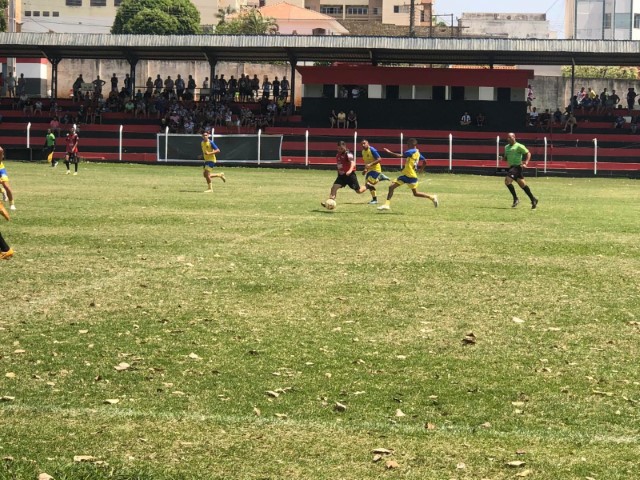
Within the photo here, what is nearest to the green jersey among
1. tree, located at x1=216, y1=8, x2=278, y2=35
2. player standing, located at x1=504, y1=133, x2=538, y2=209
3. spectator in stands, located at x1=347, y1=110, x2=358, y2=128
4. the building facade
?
player standing, located at x1=504, y1=133, x2=538, y2=209

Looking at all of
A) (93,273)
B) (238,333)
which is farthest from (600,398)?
(93,273)

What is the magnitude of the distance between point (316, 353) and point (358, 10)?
147061 millimetres

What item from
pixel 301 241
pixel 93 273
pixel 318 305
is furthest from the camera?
pixel 301 241

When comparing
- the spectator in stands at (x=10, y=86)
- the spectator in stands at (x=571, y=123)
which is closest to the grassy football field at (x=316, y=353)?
the spectator in stands at (x=571, y=123)

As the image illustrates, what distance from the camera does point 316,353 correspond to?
1039 centimetres

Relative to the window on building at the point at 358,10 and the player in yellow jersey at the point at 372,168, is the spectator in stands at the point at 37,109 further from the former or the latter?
the window on building at the point at 358,10

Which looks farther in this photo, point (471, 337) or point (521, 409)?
point (471, 337)

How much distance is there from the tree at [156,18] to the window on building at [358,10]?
33250 millimetres

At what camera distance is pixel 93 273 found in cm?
1488

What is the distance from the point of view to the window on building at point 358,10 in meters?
153

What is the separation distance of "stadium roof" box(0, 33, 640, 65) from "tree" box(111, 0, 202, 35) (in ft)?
177

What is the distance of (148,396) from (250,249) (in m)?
9.29

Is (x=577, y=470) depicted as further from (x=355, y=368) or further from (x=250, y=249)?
(x=250, y=249)

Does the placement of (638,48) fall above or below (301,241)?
above
